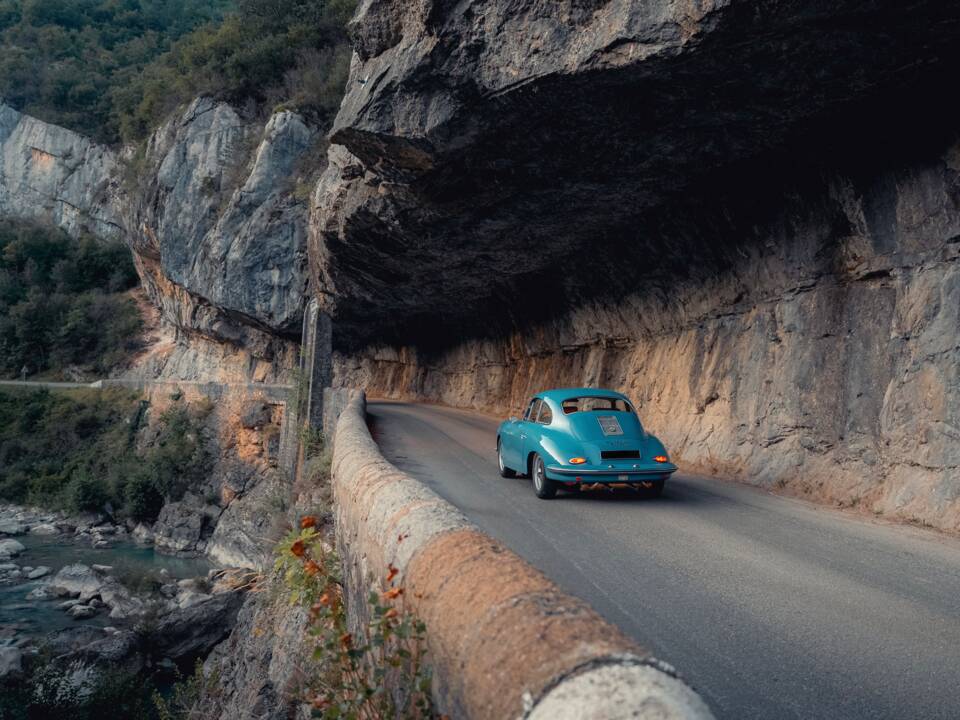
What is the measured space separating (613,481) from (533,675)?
677 centimetres

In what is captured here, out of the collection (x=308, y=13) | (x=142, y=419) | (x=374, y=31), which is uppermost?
(x=308, y=13)

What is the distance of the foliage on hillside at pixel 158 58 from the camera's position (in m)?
41.0

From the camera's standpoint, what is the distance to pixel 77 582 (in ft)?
71.2

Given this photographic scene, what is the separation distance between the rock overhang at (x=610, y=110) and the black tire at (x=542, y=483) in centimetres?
535

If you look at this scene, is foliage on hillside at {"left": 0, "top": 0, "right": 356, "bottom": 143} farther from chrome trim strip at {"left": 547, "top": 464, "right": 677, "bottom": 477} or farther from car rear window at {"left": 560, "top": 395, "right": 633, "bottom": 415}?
chrome trim strip at {"left": 547, "top": 464, "right": 677, "bottom": 477}

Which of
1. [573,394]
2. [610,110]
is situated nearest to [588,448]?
[573,394]

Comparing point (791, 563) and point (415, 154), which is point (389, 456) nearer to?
point (415, 154)

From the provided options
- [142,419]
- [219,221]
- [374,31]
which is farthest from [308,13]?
[374,31]

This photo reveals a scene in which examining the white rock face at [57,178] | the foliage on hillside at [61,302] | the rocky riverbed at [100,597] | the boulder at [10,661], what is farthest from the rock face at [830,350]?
the white rock face at [57,178]

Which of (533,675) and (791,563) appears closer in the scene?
(533,675)

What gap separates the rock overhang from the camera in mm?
7879

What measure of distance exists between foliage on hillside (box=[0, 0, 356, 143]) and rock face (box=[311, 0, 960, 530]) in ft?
93.4

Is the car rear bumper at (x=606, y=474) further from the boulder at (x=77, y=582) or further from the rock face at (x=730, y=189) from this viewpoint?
the boulder at (x=77, y=582)

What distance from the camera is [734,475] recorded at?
11094mm
